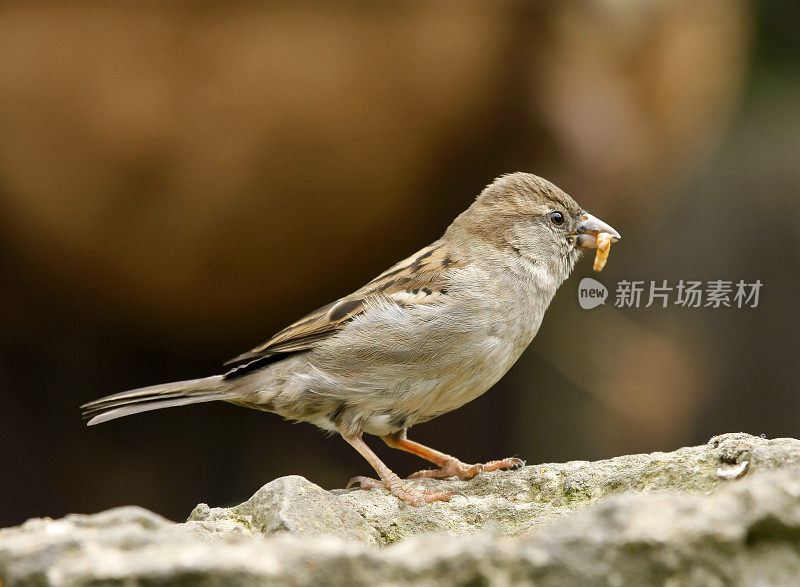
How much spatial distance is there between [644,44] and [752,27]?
2.22 meters

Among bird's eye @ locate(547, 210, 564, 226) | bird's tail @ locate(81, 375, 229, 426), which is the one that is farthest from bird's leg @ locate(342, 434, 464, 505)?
bird's eye @ locate(547, 210, 564, 226)

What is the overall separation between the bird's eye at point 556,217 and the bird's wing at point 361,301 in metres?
0.42

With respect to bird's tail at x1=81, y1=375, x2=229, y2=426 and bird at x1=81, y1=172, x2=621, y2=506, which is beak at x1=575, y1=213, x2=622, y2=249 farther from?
bird's tail at x1=81, y1=375, x2=229, y2=426

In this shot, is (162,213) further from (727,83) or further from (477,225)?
(727,83)

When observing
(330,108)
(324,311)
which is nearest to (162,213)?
(330,108)

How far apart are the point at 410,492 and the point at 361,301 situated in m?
0.86

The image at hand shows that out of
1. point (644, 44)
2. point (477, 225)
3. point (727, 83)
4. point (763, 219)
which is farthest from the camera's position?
point (763, 219)

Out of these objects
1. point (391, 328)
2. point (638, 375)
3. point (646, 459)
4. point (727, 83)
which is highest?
point (727, 83)

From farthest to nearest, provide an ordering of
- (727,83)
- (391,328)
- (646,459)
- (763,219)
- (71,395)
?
1. (763,219)
2. (727,83)
3. (71,395)
4. (391,328)
5. (646,459)

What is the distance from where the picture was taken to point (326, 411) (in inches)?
146

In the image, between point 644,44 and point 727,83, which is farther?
point 727,83

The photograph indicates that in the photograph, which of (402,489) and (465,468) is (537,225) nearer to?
(465,468)

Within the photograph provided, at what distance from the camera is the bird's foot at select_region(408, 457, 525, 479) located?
347cm

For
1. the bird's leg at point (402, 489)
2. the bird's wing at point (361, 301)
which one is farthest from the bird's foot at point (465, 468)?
the bird's wing at point (361, 301)
